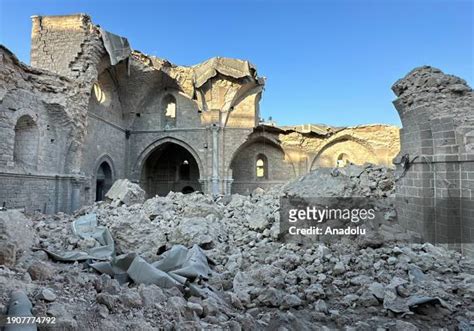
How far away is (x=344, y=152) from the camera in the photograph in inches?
732

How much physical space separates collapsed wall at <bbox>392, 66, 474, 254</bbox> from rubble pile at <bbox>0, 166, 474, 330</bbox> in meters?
0.54

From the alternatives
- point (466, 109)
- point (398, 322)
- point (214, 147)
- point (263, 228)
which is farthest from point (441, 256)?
point (214, 147)

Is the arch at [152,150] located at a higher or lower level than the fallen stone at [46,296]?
higher

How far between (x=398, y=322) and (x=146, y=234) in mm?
4247

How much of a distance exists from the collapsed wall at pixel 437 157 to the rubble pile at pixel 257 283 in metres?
0.54

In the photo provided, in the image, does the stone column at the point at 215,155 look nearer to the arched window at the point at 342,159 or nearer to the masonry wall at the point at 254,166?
the masonry wall at the point at 254,166

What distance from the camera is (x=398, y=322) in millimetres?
2740

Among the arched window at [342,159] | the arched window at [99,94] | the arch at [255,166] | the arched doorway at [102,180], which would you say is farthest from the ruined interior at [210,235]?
the arched window at [342,159]

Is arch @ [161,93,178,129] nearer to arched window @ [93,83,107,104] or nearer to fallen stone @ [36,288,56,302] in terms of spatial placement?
arched window @ [93,83,107,104]

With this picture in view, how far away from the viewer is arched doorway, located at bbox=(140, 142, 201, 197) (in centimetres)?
1952

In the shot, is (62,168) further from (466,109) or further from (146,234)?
Result: (466,109)

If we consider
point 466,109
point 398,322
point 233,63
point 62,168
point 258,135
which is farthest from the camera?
point 258,135

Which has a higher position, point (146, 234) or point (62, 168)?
point (62, 168)

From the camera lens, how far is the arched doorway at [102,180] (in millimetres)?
14078
